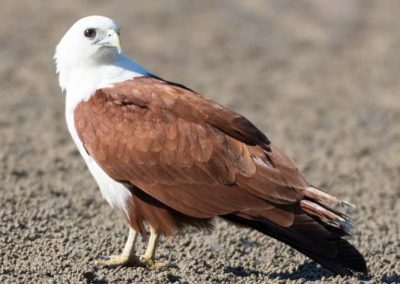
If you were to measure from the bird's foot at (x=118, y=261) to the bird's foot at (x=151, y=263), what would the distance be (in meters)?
0.05

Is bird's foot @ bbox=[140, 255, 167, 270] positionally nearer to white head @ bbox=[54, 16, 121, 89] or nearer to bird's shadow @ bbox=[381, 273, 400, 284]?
white head @ bbox=[54, 16, 121, 89]

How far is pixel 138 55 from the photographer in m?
16.0

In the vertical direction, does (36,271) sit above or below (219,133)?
below

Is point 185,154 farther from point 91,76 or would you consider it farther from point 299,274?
point 299,274

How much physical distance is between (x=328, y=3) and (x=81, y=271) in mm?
12821

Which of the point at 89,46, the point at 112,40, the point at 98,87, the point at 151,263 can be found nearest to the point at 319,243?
the point at 151,263

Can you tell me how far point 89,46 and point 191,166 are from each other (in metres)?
1.42

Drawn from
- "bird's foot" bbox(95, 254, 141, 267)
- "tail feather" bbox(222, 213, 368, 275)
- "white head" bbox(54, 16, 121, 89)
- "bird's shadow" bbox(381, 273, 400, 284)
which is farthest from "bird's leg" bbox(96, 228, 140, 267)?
"bird's shadow" bbox(381, 273, 400, 284)

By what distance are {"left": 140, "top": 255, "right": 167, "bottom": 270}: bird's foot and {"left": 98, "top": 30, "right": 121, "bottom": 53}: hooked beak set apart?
1.68 m

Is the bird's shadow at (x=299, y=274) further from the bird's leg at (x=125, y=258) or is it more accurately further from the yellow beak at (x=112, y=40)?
the yellow beak at (x=112, y=40)

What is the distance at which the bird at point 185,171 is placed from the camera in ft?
23.6

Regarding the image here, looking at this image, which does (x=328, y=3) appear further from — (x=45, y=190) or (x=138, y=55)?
(x=45, y=190)

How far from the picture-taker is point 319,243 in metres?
6.98

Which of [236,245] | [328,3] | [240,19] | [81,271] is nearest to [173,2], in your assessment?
[240,19]
